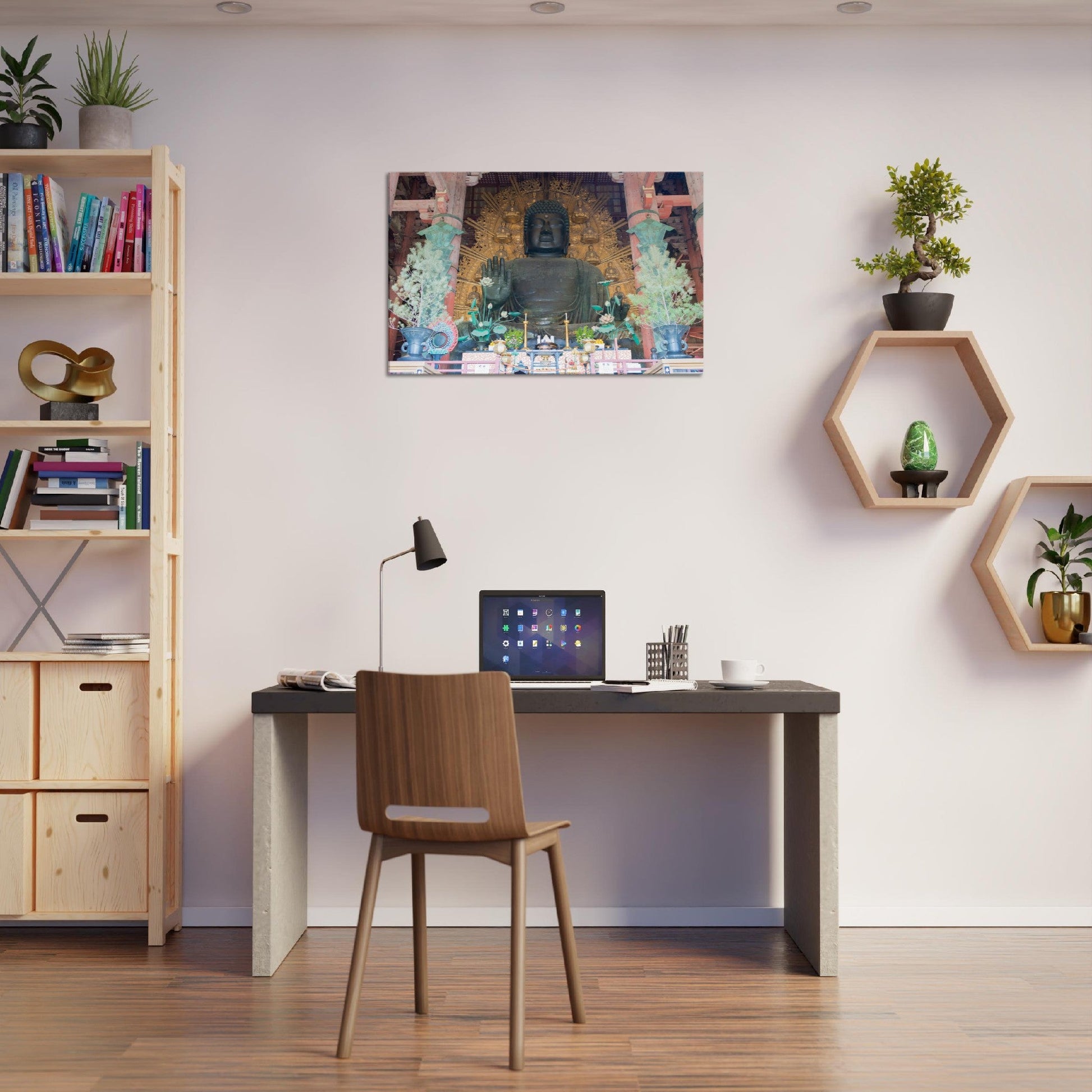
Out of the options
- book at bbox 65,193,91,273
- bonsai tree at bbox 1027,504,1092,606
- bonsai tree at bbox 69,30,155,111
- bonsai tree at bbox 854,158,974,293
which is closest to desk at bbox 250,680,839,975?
bonsai tree at bbox 1027,504,1092,606

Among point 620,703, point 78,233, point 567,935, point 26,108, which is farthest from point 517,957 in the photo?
point 26,108

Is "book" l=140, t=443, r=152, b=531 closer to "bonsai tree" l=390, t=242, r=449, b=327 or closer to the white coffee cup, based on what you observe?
"bonsai tree" l=390, t=242, r=449, b=327

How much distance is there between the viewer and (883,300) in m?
3.62

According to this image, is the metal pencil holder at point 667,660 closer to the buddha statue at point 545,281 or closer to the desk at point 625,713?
the desk at point 625,713

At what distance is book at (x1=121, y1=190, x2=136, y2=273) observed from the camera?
11.5ft

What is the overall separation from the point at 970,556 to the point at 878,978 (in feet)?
4.57

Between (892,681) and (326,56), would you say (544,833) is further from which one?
(326,56)

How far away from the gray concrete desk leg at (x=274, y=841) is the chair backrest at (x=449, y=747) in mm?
675

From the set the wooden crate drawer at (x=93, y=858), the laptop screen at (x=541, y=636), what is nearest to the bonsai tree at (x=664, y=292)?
the laptop screen at (x=541, y=636)

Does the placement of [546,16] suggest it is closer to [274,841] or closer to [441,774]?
[441,774]

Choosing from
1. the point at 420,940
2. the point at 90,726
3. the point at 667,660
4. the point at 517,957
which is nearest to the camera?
the point at 517,957

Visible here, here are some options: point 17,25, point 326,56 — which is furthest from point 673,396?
point 17,25

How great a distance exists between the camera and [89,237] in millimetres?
3508

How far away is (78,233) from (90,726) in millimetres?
1530
